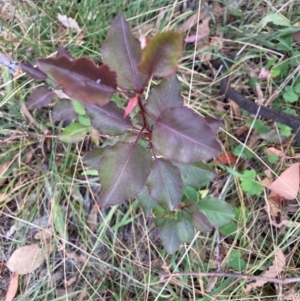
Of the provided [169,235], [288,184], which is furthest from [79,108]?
[288,184]

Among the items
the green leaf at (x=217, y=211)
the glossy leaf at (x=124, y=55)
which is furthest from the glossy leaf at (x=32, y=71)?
the green leaf at (x=217, y=211)

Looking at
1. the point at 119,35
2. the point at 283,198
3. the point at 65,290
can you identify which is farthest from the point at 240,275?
the point at 119,35

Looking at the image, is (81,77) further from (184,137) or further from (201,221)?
(201,221)

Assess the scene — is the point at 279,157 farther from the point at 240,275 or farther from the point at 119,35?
the point at 119,35

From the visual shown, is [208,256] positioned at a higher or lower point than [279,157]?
lower

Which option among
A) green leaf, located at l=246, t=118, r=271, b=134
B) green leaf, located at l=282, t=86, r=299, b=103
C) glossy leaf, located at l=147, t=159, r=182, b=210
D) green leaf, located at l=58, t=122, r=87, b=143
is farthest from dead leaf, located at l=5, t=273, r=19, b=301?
green leaf, located at l=282, t=86, r=299, b=103
